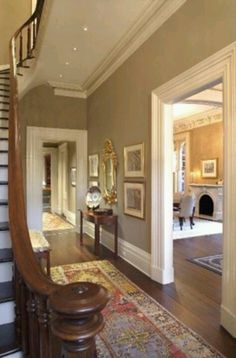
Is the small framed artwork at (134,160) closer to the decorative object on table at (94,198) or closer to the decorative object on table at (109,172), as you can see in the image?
the decorative object on table at (109,172)

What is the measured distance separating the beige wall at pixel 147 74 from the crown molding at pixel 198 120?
14.8 ft

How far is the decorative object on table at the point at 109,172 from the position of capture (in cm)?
496

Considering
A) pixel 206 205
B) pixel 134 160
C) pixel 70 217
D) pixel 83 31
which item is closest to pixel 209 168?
pixel 206 205

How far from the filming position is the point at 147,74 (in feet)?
12.5

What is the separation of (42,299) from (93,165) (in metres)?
5.30

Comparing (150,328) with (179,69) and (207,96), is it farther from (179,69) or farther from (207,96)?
(207,96)

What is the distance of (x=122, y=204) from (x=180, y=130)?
263 inches

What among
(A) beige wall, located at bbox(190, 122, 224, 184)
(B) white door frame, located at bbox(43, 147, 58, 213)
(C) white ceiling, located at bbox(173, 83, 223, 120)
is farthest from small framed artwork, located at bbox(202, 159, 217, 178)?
(B) white door frame, located at bbox(43, 147, 58, 213)

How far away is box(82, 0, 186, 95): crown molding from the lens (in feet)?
10.6

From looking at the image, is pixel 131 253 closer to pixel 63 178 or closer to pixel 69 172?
pixel 69 172

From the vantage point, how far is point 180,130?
1045 centimetres

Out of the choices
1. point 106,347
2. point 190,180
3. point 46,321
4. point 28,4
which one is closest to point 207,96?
point 190,180

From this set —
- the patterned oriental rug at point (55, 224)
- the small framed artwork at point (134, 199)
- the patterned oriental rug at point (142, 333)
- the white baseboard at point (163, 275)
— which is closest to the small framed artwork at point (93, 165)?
the small framed artwork at point (134, 199)

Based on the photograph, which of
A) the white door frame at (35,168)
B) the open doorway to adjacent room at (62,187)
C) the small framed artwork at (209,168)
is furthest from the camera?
the small framed artwork at (209,168)
